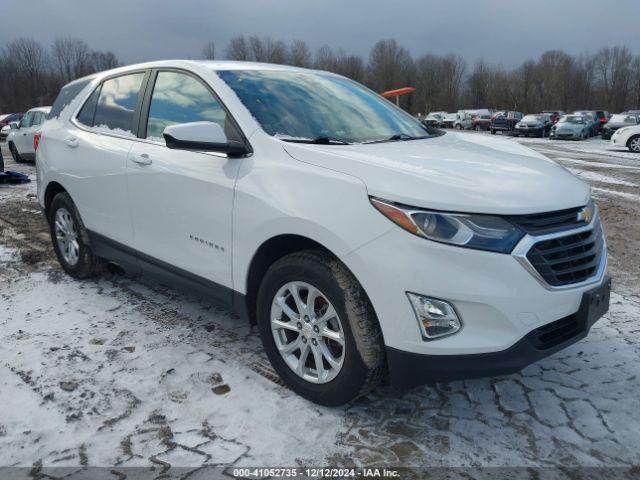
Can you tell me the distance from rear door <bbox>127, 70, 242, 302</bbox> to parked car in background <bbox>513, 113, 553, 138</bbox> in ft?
104

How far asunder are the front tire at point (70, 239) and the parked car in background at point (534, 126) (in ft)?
103

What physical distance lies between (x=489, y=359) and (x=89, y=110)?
3.78 metres

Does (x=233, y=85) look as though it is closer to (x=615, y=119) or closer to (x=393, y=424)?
(x=393, y=424)

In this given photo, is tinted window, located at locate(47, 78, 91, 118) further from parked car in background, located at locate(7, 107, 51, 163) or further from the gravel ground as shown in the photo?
parked car in background, located at locate(7, 107, 51, 163)

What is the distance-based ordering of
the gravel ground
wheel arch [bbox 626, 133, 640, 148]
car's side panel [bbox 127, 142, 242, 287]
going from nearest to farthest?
the gravel ground, car's side panel [bbox 127, 142, 242, 287], wheel arch [bbox 626, 133, 640, 148]

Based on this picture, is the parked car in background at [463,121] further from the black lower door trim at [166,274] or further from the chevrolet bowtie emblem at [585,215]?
the chevrolet bowtie emblem at [585,215]

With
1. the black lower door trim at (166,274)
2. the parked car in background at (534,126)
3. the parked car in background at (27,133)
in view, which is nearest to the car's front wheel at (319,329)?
the black lower door trim at (166,274)

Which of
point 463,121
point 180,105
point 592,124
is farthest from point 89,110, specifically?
point 463,121

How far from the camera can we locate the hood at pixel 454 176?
2279 millimetres

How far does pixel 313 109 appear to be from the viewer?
129 inches

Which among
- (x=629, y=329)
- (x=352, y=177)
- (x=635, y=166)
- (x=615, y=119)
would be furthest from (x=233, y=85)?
(x=615, y=119)

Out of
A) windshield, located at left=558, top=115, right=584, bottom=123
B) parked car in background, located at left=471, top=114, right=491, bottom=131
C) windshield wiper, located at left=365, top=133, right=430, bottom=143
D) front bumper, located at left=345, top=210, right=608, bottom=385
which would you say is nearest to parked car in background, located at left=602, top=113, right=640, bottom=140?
windshield, located at left=558, top=115, right=584, bottom=123

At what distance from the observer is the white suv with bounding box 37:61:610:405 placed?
224 cm

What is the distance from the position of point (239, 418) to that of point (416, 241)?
130 centimetres
